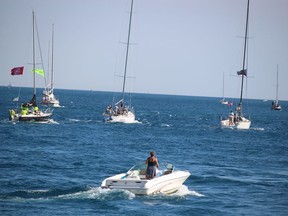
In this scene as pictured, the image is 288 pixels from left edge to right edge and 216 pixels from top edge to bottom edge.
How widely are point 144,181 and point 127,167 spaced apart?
11885mm

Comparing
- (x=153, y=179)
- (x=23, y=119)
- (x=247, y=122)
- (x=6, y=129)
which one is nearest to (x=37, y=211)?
(x=153, y=179)

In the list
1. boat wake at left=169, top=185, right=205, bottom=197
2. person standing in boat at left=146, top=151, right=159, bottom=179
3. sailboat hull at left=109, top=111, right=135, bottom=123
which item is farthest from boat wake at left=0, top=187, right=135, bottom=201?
sailboat hull at left=109, top=111, right=135, bottom=123

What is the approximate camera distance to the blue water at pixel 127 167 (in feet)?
91.4

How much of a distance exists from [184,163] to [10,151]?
13.0m

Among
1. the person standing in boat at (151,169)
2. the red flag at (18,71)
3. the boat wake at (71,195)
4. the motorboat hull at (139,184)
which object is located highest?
the red flag at (18,71)

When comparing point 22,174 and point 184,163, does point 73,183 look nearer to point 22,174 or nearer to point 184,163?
point 22,174

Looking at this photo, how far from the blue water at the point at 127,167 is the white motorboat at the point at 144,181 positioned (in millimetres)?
327

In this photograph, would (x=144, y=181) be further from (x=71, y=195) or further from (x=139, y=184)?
(x=71, y=195)

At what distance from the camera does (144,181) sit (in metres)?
28.7

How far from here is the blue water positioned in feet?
91.4

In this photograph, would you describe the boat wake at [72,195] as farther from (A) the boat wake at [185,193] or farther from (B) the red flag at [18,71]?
(B) the red flag at [18,71]

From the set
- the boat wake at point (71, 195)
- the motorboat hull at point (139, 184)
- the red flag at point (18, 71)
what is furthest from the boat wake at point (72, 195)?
the red flag at point (18, 71)

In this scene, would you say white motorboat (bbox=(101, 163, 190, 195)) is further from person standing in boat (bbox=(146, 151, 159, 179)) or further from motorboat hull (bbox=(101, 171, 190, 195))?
person standing in boat (bbox=(146, 151, 159, 179))

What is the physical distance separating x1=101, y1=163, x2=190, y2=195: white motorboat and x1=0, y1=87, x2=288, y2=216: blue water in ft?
1.07
